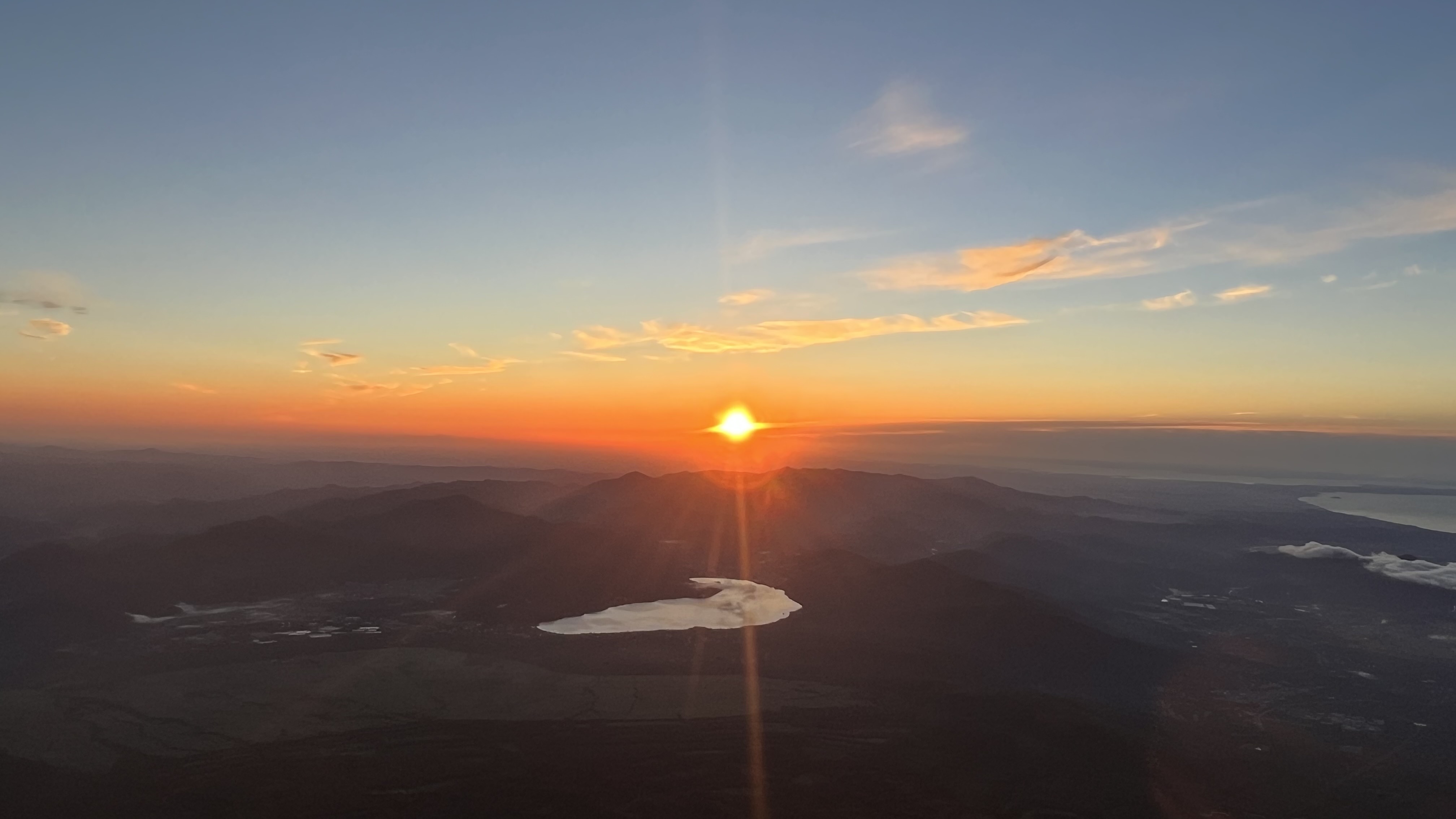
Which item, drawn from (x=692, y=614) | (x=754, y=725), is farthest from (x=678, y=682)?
(x=692, y=614)

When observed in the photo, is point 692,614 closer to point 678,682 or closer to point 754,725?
point 678,682

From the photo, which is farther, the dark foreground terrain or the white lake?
the white lake

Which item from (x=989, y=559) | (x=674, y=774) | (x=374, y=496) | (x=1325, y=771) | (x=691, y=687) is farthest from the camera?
(x=374, y=496)

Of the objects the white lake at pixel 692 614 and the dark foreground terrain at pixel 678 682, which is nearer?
the dark foreground terrain at pixel 678 682

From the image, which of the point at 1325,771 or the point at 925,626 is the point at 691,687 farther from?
the point at 1325,771

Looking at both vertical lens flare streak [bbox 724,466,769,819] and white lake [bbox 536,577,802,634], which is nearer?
vertical lens flare streak [bbox 724,466,769,819]

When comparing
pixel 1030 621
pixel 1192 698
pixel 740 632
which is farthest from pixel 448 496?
pixel 1192 698

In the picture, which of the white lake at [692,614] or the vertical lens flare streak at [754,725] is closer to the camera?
the vertical lens flare streak at [754,725]

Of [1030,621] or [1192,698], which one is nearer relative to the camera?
[1192,698]
